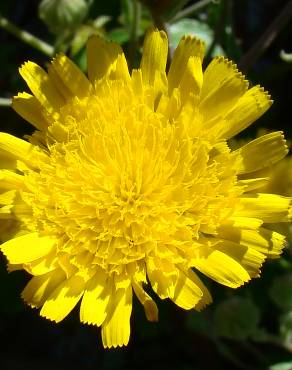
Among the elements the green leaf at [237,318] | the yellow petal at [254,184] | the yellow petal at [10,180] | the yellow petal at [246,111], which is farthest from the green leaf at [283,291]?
the yellow petal at [10,180]

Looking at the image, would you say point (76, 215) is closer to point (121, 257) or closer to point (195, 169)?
point (121, 257)

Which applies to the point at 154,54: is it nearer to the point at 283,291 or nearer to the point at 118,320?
the point at 118,320

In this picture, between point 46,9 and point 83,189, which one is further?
point 46,9

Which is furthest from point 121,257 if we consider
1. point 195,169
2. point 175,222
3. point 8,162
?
point 8,162

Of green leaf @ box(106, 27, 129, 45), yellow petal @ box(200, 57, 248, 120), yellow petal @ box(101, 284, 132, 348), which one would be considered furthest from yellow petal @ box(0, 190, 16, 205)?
green leaf @ box(106, 27, 129, 45)

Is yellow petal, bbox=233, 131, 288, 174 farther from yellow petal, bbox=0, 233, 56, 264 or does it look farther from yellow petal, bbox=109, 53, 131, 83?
yellow petal, bbox=0, 233, 56, 264

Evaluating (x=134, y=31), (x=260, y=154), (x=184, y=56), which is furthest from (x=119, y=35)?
(x=260, y=154)

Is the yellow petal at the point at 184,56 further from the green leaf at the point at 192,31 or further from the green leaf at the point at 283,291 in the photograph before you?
the green leaf at the point at 283,291
